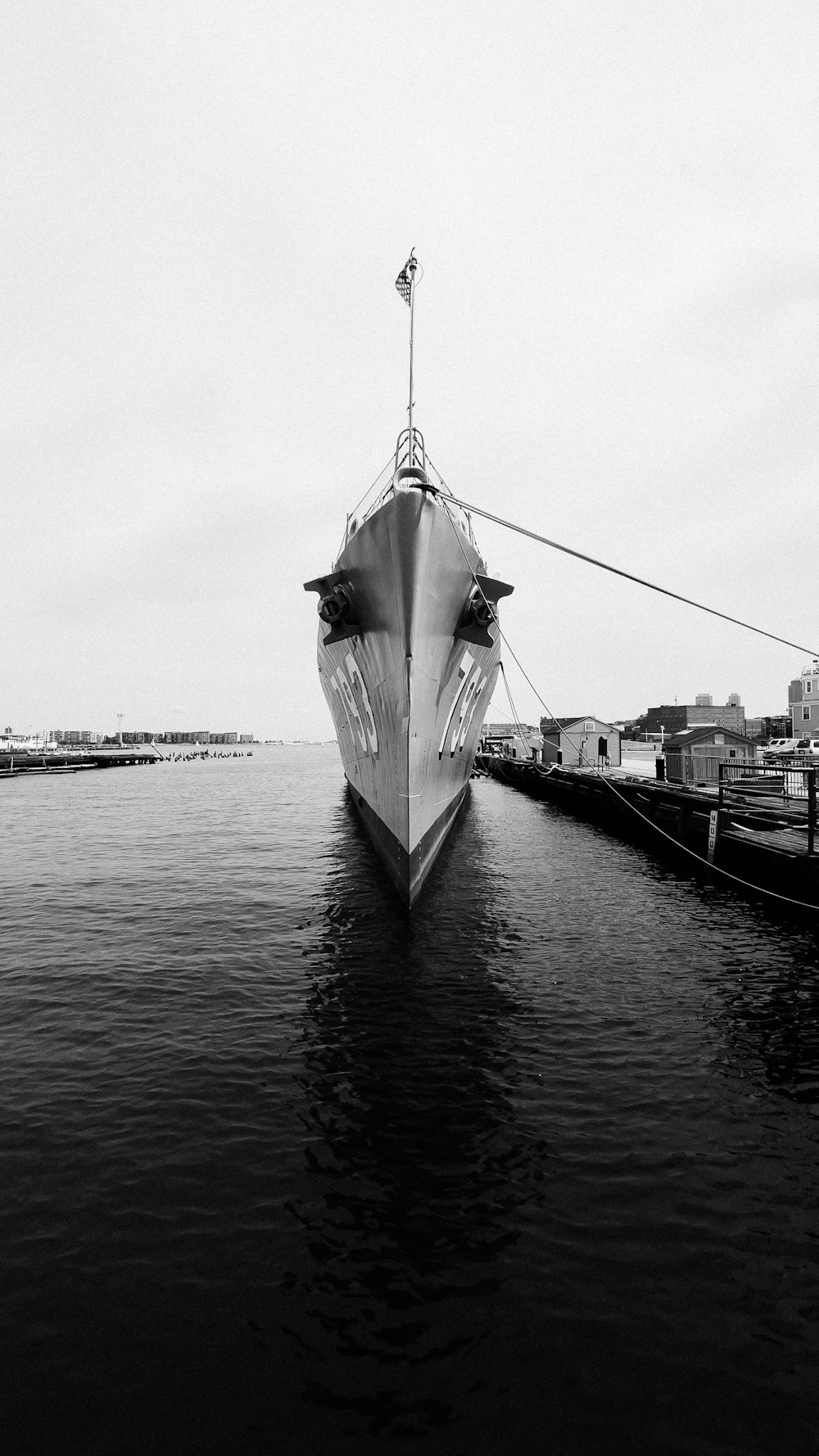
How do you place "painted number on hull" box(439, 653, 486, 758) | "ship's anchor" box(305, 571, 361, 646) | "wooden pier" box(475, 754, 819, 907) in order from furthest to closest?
"painted number on hull" box(439, 653, 486, 758) → "ship's anchor" box(305, 571, 361, 646) → "wooden pier" box(475, 754, 819, 907)

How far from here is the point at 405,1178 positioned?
5262 mm

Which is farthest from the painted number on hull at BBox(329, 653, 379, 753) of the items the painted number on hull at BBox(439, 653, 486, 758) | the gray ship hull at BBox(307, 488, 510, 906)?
the painted number on hull at BBox(439, 653, 486, 758)

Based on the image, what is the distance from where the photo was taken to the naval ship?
12195mm

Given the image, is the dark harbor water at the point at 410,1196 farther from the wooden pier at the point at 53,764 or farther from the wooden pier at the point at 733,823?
the wooden pier at the point at 53,764

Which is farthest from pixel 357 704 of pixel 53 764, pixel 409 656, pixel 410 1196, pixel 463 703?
pixel 53 764

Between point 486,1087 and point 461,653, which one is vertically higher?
point 461,653

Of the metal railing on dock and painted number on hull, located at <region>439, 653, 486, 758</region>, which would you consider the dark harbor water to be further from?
painted number on hull, located at <region>439, 653, 486, 758</region>

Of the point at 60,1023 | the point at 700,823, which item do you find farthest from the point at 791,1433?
the point at 700,823

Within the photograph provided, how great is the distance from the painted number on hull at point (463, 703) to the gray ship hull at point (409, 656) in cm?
8

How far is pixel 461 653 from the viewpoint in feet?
50.8

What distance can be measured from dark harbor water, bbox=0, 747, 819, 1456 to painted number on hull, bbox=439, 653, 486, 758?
243 inches

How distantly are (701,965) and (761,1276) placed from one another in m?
6.66

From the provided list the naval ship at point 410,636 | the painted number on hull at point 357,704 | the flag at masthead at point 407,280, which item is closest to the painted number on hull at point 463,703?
the naval ship at point 410,636

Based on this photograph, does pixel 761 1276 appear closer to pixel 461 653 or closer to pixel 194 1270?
pixel 194 1270
